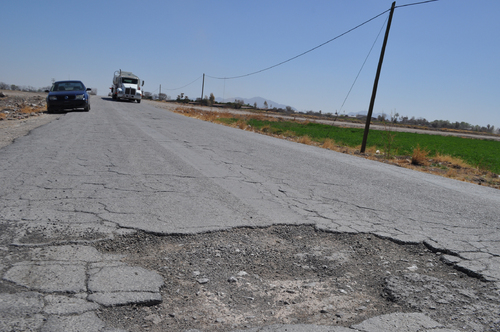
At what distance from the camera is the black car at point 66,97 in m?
18.8

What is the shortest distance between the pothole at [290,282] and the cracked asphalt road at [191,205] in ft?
0.52

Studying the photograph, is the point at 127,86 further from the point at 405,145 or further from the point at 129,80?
the point at 405,145

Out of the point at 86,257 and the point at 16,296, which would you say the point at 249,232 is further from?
the point at 16,296

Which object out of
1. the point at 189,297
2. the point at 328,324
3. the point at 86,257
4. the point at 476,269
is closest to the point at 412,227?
the point at 476,269

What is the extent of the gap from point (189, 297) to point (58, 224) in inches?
71.6

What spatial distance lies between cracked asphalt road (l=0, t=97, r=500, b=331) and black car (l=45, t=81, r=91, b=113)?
12086 mm

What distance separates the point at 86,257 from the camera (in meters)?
2.94

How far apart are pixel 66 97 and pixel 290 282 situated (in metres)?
19.3

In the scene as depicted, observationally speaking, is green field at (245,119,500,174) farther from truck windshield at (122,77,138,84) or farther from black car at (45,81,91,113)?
truck windshield at (122,77,138,84)

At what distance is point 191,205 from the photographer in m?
4.45

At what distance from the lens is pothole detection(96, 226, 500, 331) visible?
2.32 m

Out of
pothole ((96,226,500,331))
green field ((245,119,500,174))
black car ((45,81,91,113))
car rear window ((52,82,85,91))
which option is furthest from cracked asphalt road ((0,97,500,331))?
car rear window ((52,82,85,91))

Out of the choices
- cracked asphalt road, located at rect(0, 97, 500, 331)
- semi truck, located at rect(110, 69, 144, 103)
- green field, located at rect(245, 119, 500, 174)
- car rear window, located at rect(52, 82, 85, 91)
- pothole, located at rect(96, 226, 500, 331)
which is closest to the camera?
pothole, located at rect(96, 226, 500, 331)

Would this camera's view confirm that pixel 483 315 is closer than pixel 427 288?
Yes
